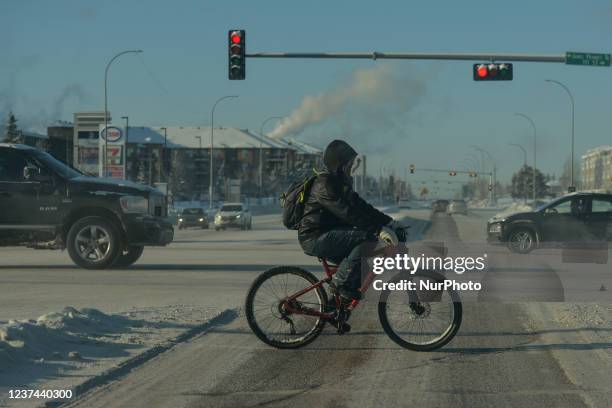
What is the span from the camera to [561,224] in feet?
78.4

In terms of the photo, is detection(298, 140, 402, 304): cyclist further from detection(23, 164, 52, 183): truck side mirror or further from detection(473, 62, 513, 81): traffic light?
detection(473, 62, 513, 81): traffic light

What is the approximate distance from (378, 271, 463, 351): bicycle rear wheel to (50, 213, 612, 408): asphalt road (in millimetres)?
139

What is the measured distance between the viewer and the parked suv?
23.8 metres

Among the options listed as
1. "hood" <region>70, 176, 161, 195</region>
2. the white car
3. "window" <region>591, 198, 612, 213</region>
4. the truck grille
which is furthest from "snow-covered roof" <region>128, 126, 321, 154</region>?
"hood" <region>70, 176, 161, 195</region>

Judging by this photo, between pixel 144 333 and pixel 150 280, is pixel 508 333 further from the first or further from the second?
pixel 150 280

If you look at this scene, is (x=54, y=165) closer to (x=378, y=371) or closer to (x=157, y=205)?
(x=157, y=205)

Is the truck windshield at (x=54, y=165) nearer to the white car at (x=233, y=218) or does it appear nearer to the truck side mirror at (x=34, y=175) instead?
the truck side mirror at (x=34, y=175)

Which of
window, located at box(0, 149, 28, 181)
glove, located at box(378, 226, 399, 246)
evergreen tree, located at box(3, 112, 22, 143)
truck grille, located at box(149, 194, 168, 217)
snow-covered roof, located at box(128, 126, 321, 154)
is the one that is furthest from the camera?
snow-covered roof, located at box(128, 126, 321, 154)

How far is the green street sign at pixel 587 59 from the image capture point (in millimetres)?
23969

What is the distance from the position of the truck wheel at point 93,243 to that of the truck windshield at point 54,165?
981 millimetres

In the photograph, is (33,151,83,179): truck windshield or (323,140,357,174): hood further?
(33,151,83,179): truck windshield

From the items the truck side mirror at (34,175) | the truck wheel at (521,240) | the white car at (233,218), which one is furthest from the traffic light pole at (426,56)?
the white car at (233,218)

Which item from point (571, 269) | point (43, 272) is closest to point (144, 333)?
point (43, 272)

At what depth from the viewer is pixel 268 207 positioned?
9394 centimetres
